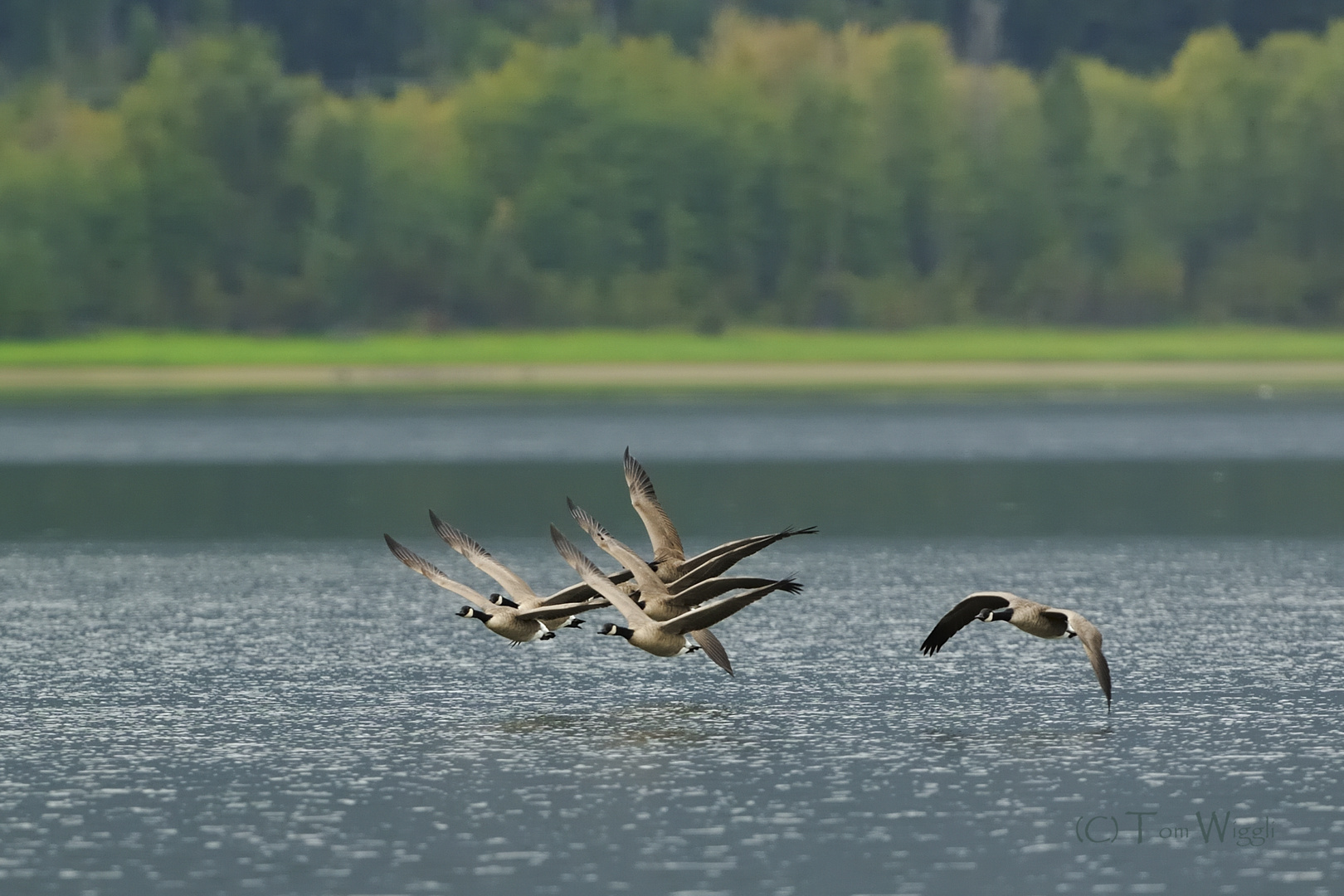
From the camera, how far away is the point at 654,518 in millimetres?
23328

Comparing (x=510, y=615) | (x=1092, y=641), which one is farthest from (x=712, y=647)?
(x=1092, y=641)

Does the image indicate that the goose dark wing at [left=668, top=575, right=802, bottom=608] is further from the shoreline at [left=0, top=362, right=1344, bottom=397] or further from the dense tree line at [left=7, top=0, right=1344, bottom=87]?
the dense tree line at [left=7, top=0, right=1344, bottom=87]

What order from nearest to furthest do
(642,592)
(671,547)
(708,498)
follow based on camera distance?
1. (642,592)
2. (671,547)
3. (708,498)

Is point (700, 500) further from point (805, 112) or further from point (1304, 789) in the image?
point (805, 112)

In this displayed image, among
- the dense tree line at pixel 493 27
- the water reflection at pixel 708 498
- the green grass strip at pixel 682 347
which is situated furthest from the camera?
the dense tree line at pixel 493 27

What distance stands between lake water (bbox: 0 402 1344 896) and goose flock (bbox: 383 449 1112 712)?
0.92 meters

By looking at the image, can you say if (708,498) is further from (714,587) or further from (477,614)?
(714,587)

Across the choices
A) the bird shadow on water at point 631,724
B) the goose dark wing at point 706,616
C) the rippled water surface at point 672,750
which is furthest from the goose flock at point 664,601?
the rippled water surface at point 672,750

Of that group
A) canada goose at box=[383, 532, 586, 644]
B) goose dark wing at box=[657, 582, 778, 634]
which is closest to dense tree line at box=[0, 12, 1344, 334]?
canada goose at box=[383, 532, 586, 644]

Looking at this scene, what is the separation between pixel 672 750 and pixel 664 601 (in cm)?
143

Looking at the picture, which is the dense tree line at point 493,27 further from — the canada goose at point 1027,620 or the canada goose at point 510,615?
the canada goose at point 1027,620

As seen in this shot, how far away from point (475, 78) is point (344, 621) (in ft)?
385

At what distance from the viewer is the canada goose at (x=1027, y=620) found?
21406 mm

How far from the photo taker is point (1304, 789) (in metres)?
19.9
